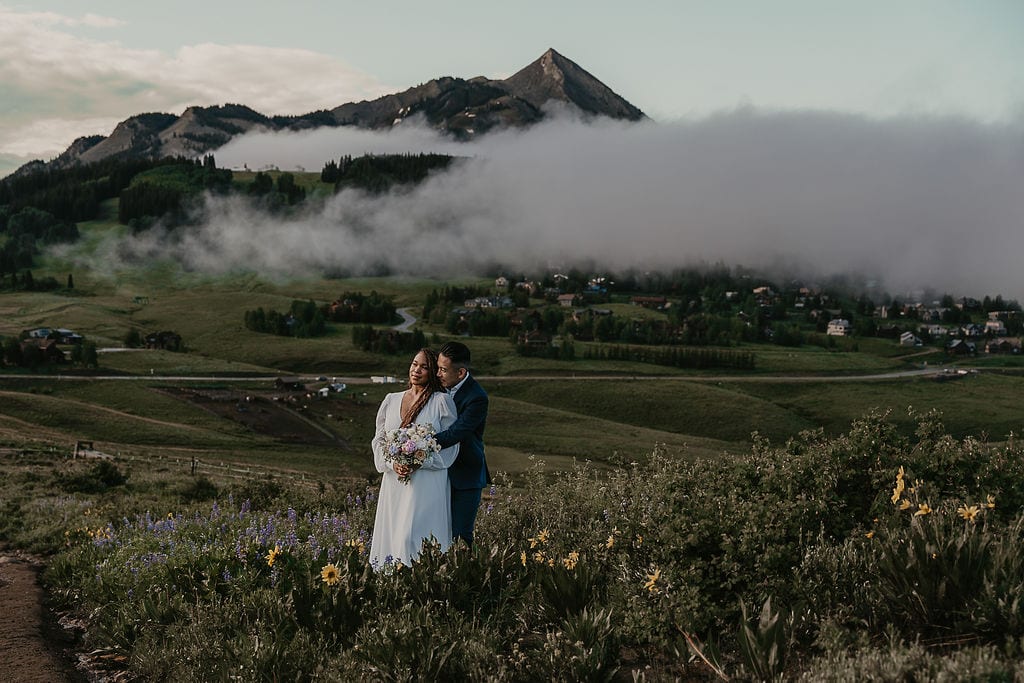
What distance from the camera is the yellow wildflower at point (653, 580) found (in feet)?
20.9

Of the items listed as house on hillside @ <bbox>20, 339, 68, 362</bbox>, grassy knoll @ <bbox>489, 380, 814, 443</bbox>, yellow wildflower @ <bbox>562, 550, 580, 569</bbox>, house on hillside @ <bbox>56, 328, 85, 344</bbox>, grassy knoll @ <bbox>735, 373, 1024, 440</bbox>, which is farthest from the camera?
house on hillside @ <bbox>56, 328, 85, 344</bbox>

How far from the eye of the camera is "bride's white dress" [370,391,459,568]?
9.12 m

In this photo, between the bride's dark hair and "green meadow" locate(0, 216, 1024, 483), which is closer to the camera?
the bride's dark hair

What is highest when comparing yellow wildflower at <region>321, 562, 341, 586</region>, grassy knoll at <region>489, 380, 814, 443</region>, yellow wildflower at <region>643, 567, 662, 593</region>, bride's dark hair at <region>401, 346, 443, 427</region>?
bride's dark hair at <region>401, 346, 443, 427</region>

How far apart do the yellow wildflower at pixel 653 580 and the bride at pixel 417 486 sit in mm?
3172

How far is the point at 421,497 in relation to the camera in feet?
30.2

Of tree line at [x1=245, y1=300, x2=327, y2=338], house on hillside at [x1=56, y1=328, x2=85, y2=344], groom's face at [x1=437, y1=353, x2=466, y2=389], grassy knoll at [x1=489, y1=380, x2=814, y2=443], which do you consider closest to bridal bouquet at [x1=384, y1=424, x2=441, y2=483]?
groom's face at [x1=437, y1=353, x2=466, y2=389]

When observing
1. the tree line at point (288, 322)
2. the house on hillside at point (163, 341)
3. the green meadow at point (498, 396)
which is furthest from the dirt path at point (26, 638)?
the tree line at point (288, 322)

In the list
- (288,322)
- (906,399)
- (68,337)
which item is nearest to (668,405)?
(906,399)

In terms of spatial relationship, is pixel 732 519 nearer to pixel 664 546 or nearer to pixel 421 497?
pixel 664 546

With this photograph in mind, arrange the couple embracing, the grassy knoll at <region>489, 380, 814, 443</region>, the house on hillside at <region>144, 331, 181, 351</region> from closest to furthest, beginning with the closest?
1. the couple embracing
2. the grassy knoll at <region>489, 380, 814, 443</region>
3. the house on hillside at <region>144, 331, 181, 351</region>

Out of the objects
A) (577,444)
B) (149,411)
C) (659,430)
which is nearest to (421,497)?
(577,444)

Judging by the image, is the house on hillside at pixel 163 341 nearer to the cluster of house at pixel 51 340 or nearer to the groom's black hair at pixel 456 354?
the cluster of house at pixel 51 340

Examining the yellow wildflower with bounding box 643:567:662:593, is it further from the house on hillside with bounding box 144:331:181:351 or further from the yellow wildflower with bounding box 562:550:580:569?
the house on hillside with bounding box 144:331:181:351
